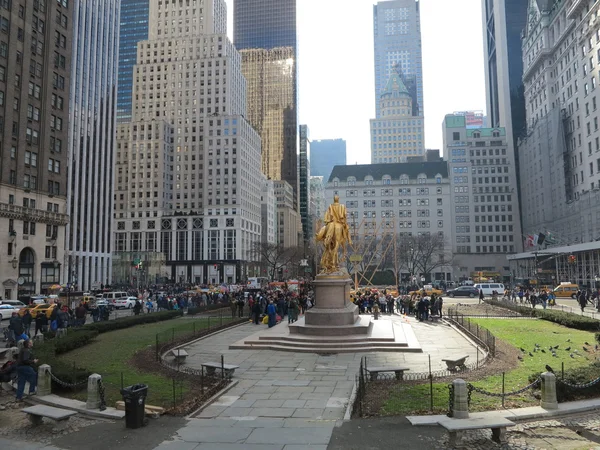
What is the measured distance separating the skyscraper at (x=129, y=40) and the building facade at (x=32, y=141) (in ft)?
398

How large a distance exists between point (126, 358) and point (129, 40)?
18961 cm

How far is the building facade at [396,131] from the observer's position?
17638 cm

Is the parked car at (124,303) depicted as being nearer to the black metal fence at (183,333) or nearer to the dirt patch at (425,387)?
the black metal fence at (183,333)

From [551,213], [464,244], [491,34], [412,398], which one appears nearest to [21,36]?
[412,398]

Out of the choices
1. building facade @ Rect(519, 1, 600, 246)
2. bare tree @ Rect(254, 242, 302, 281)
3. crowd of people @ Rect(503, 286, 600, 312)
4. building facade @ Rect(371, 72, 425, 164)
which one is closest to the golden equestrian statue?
crowd of people @ Rect(503, 286, 600, 312)

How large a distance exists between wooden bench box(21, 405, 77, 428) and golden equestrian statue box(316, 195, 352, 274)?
15.1 metres

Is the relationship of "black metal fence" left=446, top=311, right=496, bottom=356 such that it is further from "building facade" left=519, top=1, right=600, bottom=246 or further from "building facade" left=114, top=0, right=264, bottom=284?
"building facade" left=114, top=0, right=264, bottom=284

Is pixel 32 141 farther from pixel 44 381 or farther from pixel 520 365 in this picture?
pixel 520 365

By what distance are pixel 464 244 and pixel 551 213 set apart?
32487mm

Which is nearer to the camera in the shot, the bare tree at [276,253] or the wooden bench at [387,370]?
the wooden bench at [387,370]

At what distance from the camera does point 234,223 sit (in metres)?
121

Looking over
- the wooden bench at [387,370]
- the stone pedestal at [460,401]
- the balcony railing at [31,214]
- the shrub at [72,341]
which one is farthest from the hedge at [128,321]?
the balcony railing at [31,214]

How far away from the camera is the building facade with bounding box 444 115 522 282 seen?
118312 millimetres

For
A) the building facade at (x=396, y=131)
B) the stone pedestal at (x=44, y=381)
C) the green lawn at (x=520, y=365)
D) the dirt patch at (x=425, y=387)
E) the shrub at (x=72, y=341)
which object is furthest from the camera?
the building facade at (x=396, y=131)
